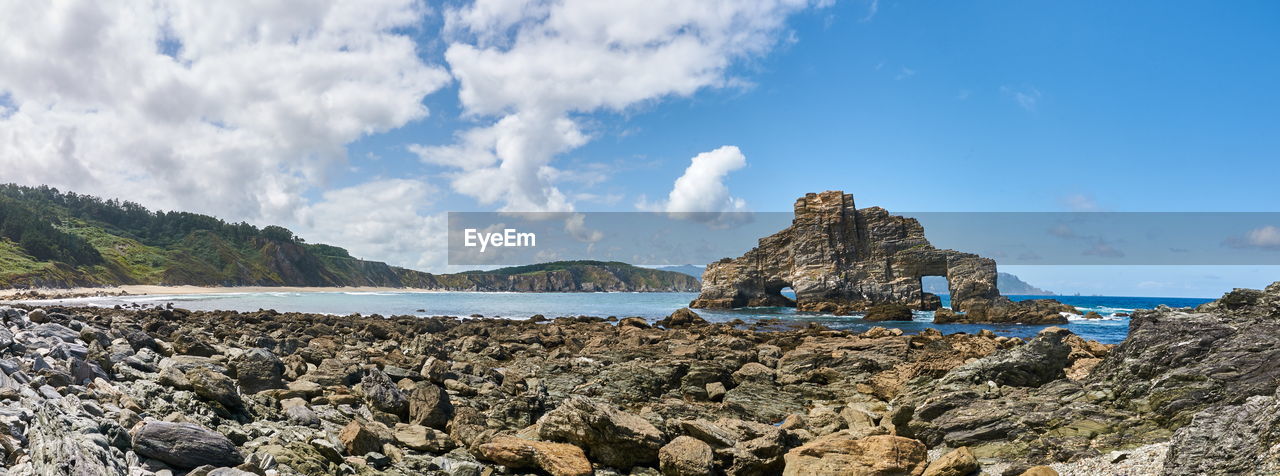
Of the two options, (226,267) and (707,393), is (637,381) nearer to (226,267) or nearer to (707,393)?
(707,393)

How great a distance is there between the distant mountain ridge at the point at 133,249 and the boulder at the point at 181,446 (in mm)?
99790

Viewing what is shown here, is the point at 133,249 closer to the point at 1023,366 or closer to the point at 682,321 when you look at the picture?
the point at 682,321

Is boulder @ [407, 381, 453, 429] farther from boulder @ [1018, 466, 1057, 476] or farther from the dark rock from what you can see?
the dark rock

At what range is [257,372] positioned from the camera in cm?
1212

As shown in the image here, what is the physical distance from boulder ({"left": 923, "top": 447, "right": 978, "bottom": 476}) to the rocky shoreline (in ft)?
0.13

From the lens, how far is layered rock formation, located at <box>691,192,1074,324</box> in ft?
216

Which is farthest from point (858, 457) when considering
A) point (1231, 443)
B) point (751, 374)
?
point (751, 374)

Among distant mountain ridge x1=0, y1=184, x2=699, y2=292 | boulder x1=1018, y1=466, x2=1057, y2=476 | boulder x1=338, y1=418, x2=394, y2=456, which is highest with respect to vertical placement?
distant mountain ridge x1=0, y1=184, x2=699, y2=292

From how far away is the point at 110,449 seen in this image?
6.88 metres

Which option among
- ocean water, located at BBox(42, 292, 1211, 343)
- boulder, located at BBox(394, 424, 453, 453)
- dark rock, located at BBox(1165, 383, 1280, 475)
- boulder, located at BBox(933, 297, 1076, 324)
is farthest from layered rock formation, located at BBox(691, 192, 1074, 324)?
boulder, located at BBox(394, 424, 453, 453)

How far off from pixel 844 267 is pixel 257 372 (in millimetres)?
74383

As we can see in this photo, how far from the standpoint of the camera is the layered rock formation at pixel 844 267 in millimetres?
65875

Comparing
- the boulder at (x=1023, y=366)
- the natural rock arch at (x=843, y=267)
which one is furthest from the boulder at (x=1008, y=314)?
the boulder at (x=1023, y=366)

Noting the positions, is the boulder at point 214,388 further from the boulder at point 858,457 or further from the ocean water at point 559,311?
the ocean water at point 559,311
